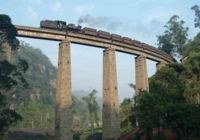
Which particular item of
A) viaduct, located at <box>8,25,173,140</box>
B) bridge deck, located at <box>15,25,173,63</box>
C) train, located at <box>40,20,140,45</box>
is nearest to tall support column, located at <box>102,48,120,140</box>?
viaduct, located at <box>8,25,173,140</box>

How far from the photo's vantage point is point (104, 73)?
46500mm

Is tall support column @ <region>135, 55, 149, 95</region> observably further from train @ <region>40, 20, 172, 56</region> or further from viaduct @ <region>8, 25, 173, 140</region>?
train @ <region>40, 20, 172, 56</region>

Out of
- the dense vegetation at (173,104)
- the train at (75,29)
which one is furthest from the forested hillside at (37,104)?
the dense vegetation at (173,104)

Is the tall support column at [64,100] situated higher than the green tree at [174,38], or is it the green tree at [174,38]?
the green tree at [174,38]

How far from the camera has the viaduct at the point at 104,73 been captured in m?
40.1

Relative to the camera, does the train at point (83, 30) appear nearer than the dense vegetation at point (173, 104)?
No

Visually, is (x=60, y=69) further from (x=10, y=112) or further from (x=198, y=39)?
(x=198, y=39)

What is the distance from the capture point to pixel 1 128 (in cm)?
3597

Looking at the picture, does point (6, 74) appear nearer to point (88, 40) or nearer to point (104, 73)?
point (88, 40)

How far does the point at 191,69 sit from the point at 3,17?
26848 mm

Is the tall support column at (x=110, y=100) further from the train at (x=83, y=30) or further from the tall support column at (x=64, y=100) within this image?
the tall support column at (x=64, y=100)

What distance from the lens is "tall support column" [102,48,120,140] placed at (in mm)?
44438

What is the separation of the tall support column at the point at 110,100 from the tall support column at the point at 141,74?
6.17 meters

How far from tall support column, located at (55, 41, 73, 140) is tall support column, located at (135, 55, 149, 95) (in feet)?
45.5
